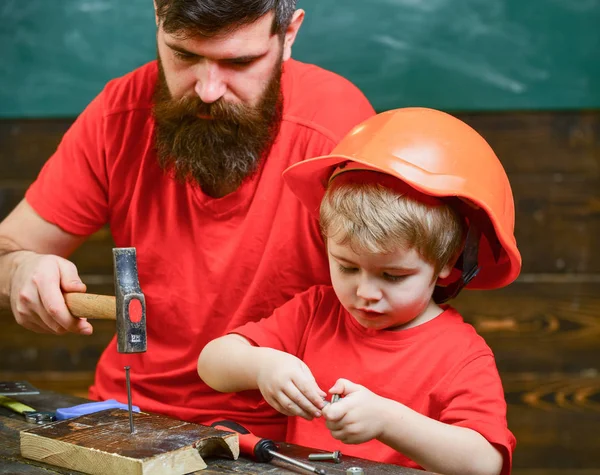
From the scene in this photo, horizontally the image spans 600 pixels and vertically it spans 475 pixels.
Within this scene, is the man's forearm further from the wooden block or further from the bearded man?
the wooden block

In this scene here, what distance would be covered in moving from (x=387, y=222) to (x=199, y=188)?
668mm

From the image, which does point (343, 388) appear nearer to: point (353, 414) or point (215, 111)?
point (353, 414)

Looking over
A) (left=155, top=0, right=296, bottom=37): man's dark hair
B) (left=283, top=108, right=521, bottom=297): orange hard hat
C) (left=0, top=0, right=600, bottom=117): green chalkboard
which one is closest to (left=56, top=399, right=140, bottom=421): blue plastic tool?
(left=283, top=108, right=521, bottom=297): orange hard hat

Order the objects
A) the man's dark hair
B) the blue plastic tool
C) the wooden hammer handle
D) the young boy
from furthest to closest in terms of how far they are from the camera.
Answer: the man's dark hair
the blue plastic tool
the wooden hammer handle
the young boy

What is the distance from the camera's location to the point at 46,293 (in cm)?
186

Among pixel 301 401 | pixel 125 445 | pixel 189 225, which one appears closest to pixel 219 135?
pixel 189 225

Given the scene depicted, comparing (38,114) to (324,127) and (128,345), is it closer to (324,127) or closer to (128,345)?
(324,127)

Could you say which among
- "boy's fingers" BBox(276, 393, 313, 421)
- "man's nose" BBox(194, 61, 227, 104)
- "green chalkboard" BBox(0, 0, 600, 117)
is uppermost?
"green chalkboard" BBox(0, 0, 600, 117)

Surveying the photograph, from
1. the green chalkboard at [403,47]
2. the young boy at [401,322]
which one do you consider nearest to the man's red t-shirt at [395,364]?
the young boy at [401,322]

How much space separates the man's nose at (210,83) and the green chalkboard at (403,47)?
92 centimetres

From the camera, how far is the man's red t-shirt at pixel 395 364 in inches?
64.6

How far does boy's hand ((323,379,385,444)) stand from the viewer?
1.54 meters

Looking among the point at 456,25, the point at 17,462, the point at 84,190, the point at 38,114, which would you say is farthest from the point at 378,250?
the point at 38,114

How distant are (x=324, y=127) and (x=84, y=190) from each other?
62cm
